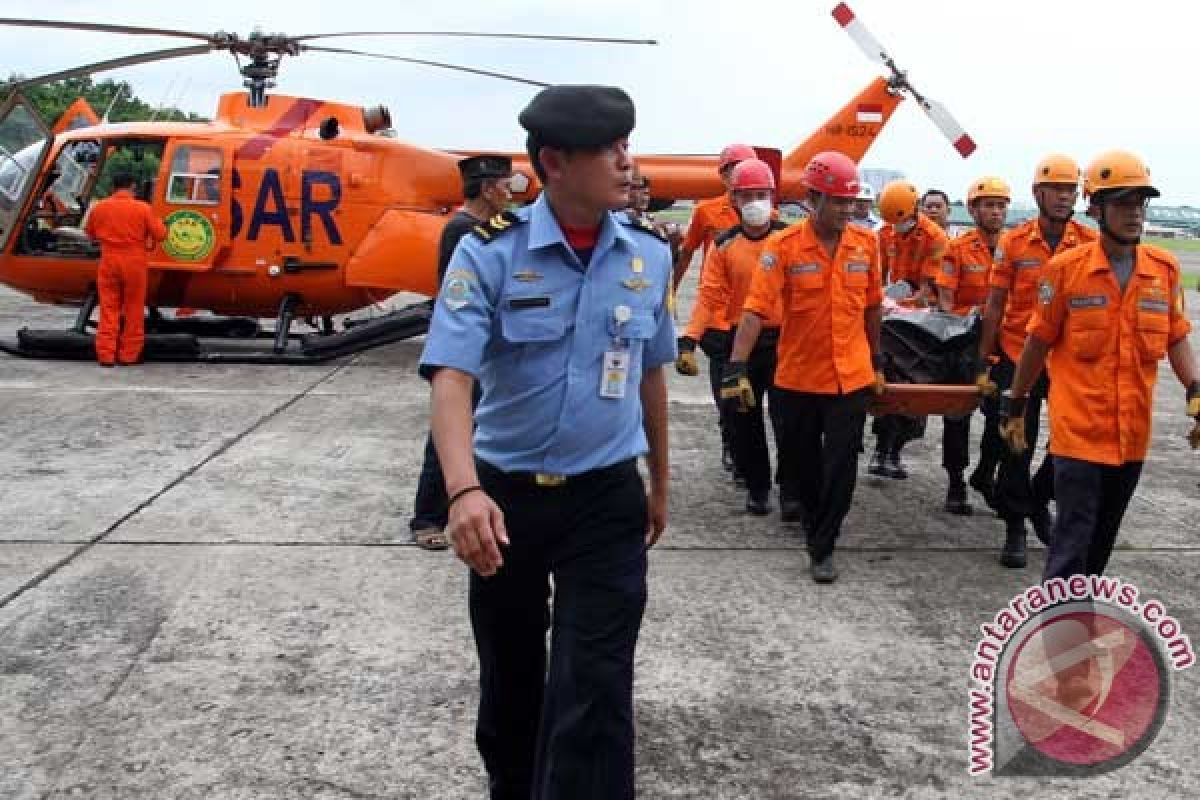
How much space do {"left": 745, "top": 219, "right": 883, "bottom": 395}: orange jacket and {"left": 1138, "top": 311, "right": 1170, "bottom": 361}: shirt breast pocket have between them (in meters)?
1.33

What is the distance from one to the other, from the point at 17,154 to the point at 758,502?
8.64 meters

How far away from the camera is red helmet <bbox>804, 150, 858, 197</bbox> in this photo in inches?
184

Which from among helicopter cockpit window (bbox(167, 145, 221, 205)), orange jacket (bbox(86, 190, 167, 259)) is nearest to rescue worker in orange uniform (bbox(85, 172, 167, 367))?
orange jacket (bbox(86, 190, 167, 259))

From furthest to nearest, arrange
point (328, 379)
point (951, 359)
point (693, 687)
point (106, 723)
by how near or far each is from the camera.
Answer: point (328, 379) → point (951, 359) → point (693, 687) → point (106, 723)

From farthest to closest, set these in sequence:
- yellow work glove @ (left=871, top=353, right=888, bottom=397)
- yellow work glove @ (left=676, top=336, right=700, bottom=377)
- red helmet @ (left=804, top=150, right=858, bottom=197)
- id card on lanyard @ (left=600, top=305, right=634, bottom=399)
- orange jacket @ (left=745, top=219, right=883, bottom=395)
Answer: yellow work glove @ (left=676, top=336, right=700, bottom=377) → yellow work glove @ (left=871, top=353, right=888, bottom=397) → orange jacket @ (left=745, top=219, right=883, bottom=395) → red helmet @ (left=804, top=150, right=858, bottom=197) → id card on lanyard @ (left=600, top=305, right=634, bottom=399)

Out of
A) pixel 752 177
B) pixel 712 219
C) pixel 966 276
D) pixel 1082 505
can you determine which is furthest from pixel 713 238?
pixel 1082 505

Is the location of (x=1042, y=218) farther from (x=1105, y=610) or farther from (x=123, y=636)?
(x=123, y=636)

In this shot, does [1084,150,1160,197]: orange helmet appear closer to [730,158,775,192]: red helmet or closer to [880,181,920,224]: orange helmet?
[730,158,775,192]: red helmet

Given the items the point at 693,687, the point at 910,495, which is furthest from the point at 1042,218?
the point at 693,687

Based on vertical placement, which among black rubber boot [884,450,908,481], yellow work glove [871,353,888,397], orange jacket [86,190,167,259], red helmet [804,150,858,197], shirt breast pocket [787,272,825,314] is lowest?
black rubber boot [884,450,908,481]

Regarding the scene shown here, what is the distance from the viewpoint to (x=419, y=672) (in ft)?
11.8

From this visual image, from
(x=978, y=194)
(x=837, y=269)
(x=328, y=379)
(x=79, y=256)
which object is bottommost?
(x=328, y=379)

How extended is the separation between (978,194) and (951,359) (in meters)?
1.05

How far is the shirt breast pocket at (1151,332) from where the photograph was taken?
11.8 feet
